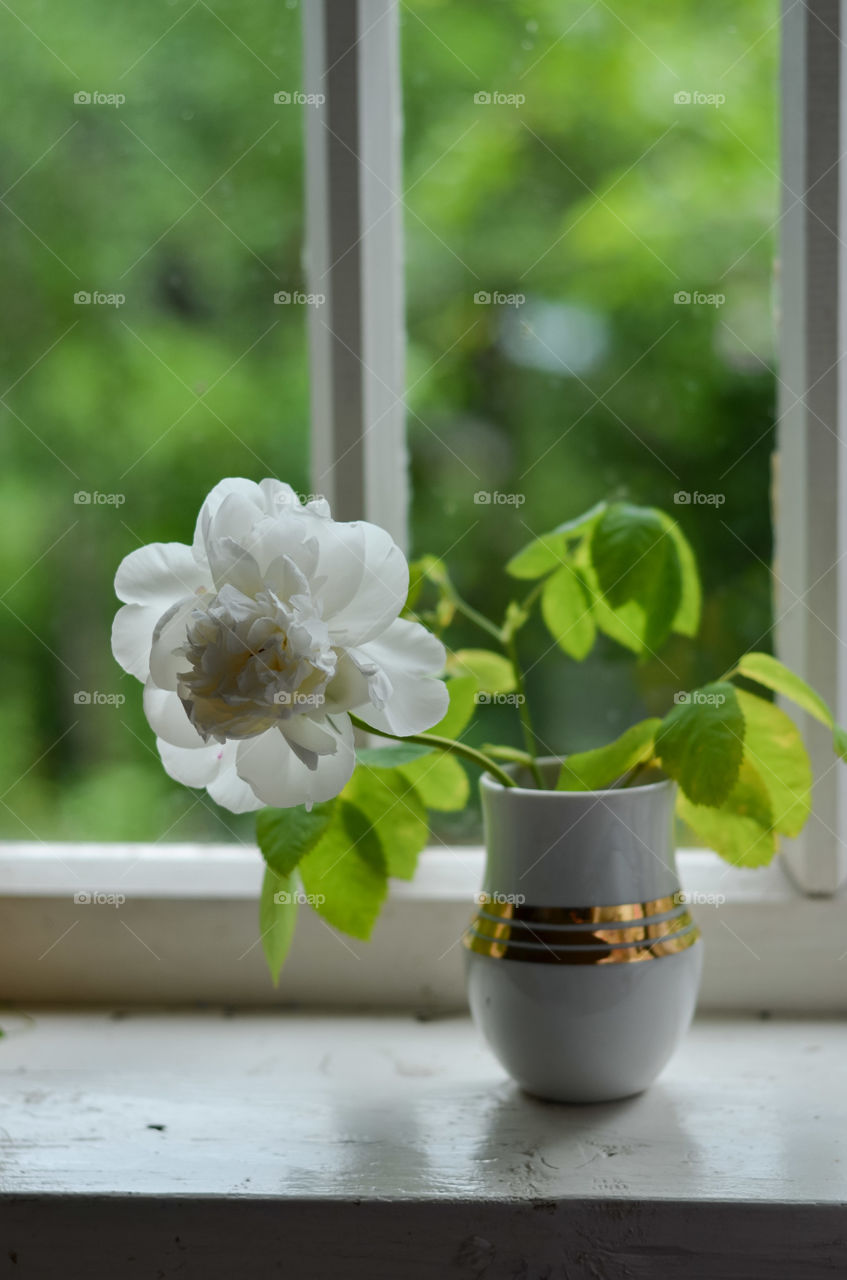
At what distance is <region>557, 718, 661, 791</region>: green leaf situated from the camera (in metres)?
0.76

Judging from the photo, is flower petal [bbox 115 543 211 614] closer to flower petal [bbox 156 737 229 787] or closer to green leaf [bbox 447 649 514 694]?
flower petal [bbox 156 737 229 787]

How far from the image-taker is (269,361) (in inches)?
39.4

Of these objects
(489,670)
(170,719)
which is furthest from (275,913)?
(489,670)

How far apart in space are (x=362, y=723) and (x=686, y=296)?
554mm

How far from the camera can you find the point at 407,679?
620mm

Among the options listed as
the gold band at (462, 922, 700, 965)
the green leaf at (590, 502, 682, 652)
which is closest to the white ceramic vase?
the gold band at (462, 922, 700, 965)

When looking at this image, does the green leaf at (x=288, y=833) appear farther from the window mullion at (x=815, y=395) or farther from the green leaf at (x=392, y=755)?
the window mullion at (x=815, y=395)

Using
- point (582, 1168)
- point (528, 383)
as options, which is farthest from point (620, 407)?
point (582, 1168)

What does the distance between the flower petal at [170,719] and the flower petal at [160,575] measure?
0.16 feet

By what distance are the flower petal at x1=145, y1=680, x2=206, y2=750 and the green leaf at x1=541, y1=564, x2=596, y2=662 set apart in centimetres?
34

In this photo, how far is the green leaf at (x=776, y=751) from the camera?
75cm

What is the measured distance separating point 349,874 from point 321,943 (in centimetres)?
23

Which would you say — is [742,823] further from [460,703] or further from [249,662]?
[249,662]

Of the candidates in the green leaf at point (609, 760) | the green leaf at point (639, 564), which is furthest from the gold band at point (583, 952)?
the green leaf at point (639, 564)
